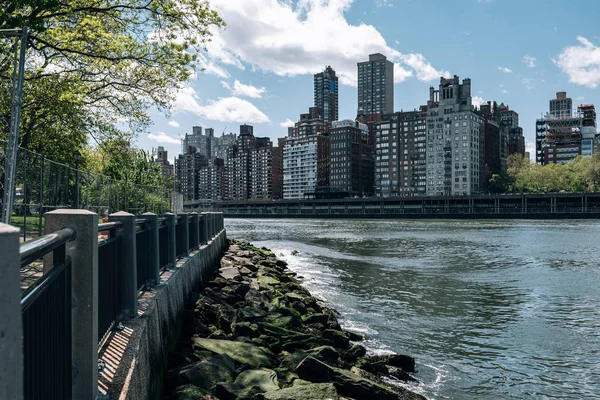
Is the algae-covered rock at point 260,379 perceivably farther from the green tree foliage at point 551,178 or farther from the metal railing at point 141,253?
the green tree foliage at point 551,178

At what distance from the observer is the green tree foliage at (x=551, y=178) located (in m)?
148

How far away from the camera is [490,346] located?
12.6 m

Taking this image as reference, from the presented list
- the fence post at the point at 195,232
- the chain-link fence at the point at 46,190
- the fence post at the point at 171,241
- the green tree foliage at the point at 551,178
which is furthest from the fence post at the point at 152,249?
the green tree foliage at the point at 551,178

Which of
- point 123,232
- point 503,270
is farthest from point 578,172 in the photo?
point 123,232

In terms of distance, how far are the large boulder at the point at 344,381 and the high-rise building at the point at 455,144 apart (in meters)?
179

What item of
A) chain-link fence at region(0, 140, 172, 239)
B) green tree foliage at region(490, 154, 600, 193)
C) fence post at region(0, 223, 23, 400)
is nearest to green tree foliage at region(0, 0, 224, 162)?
chain-link fence at region(0, 140, 172, 239)

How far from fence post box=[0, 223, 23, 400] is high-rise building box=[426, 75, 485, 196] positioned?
185975mm

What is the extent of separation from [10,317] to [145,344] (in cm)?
457

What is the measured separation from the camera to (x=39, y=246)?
243cm

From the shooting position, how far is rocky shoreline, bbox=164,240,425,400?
6809 mm

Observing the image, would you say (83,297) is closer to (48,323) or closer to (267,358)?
(48,323)

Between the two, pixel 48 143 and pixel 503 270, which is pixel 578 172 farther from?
pixel 48 143

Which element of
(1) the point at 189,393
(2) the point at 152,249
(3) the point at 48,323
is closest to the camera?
(3) the point at 48,323

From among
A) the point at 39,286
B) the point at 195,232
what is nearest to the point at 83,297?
the point at 39,286
